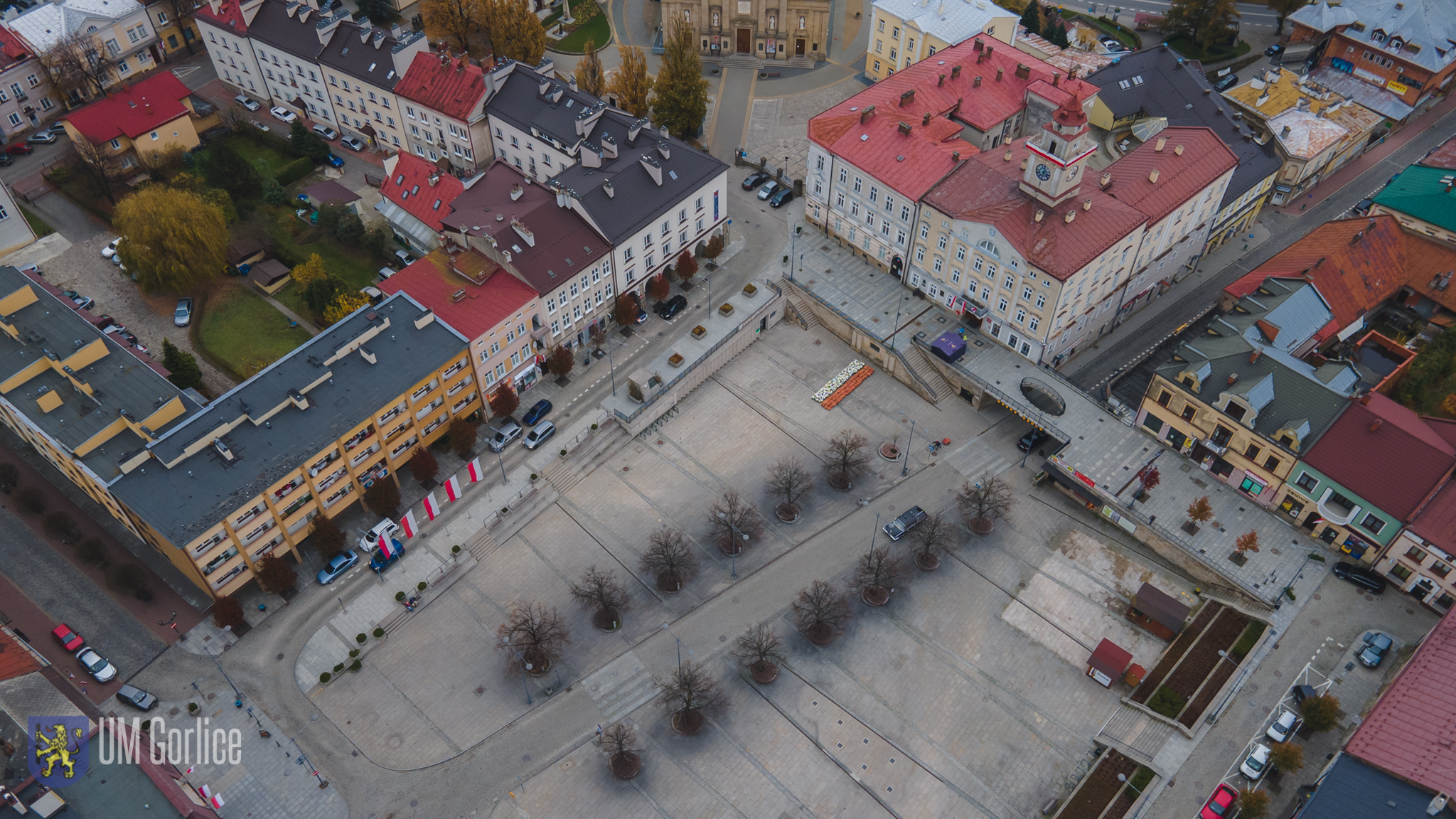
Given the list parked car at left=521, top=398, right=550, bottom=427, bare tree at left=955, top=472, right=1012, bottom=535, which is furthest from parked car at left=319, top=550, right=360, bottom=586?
bare tree at left=955, top=472, right=1012, bottom=535

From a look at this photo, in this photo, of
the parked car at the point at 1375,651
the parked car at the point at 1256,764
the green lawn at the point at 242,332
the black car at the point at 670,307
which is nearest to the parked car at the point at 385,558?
the green lawn at the point at 242,332

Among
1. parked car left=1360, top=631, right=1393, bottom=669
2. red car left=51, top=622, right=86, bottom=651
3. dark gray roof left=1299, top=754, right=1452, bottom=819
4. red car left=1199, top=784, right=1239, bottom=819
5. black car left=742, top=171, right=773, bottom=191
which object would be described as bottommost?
red car left=1199, top=784, right=1239, bottom=819

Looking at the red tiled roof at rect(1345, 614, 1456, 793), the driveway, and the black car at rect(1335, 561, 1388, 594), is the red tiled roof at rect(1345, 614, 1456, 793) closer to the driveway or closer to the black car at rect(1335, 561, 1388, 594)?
the black car at rect(1335, 561, 1388, 594)

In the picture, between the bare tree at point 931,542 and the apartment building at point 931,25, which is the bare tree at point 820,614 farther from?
the apartment building at point 931,25

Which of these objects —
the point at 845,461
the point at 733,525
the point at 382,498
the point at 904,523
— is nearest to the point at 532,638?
the point at 733,525

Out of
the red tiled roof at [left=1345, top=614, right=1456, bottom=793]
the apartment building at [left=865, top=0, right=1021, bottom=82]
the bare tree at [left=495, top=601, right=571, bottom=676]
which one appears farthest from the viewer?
the apartment building at [left=865, top=0, right=1021, bottom=82]

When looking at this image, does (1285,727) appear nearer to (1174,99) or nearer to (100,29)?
(1174,99)
